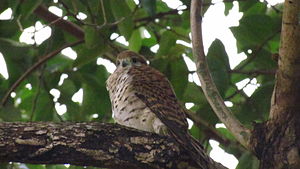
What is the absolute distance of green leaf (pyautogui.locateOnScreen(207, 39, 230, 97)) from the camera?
16.4 ft

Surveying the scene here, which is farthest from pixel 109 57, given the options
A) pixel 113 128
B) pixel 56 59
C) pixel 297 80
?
pixel 297 80

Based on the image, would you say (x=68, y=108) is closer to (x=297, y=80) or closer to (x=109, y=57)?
(x=109, y=57)

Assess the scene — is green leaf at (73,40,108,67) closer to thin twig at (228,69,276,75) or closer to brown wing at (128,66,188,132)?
brown wing at (128,66,188,132)

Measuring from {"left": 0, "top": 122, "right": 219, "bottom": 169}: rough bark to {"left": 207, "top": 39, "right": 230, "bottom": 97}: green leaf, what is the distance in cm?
91

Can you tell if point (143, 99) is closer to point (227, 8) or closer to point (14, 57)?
point (14, 57)

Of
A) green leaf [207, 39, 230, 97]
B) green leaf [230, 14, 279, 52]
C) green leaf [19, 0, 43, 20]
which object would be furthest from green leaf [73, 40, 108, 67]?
green leaf [230, 14, 279, 52]

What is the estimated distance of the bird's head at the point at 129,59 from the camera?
6281 millimetres

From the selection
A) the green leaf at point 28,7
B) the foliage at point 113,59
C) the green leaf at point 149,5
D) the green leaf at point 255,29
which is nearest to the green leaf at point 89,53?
the foliage at point 113,59

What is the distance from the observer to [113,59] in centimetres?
670

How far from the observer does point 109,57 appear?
675cm

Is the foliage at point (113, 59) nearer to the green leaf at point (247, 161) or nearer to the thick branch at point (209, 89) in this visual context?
the green leaf at point (247, 161)

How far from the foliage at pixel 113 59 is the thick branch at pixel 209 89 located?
526mm

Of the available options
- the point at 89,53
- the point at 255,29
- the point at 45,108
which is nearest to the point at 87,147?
the point at 89,53

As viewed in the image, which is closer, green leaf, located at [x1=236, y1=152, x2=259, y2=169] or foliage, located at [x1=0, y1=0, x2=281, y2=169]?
green leaf, located at [x1=236, y1=152, x2=259, y2=169]
